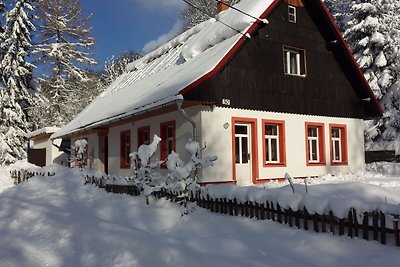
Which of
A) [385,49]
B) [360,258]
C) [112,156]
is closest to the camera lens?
[360,258]

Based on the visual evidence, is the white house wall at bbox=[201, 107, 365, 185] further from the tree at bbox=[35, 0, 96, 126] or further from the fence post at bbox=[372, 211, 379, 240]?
the tree at bbox=[35, 0, 96, 126]

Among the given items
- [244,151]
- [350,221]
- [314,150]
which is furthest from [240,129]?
[350,221]

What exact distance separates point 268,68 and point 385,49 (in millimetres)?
13785

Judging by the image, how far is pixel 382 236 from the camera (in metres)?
5.69

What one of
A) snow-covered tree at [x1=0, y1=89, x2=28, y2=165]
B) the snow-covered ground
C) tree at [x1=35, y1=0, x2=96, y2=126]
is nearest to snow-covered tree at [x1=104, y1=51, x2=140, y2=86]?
tree at [x1=35, y1=0, x2=96, y2=126]

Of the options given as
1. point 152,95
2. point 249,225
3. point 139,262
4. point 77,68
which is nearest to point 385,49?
point 152,95

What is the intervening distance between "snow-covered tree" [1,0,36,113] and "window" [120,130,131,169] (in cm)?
1663

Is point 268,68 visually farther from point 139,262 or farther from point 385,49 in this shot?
point 385,49

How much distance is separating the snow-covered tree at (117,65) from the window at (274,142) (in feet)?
113

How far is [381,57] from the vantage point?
24984 mm

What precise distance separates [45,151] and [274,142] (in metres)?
21.6

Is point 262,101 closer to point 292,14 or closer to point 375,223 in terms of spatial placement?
point 292,14

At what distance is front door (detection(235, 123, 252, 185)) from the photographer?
47.1 feet

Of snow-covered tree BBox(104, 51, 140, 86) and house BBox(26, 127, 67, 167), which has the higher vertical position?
snow-covered tree BBox(104, 51, 140, 86)
